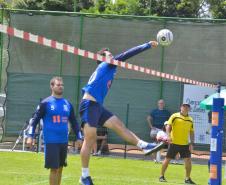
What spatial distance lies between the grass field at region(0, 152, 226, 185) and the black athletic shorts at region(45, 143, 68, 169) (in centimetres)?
288

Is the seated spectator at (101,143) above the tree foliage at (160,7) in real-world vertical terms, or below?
below

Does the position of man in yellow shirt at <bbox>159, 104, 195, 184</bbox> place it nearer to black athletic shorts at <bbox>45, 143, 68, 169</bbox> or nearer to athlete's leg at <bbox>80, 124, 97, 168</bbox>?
athlete's leg at <bbox>80, 124, 97, 168</bbox>

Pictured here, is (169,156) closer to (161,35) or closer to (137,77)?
(161,35)

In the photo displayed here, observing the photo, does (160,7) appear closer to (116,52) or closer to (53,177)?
(116,52)

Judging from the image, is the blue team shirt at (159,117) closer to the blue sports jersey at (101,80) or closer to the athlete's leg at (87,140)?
the blue sports jersey at (101,80)

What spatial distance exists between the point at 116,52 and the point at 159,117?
2.86m

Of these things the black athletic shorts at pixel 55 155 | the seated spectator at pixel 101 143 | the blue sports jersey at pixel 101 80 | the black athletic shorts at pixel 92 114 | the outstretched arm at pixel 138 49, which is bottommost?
the seated spectator at pixel 101 143

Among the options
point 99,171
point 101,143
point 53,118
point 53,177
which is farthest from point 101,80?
point 101,143

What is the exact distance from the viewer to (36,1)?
4659 cm

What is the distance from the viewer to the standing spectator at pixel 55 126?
1059 cm

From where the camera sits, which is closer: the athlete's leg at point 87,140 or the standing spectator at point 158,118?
the athlete's leg at point 87,140

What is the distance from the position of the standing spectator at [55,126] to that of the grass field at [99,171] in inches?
114

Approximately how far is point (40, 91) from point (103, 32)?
3090 millimetres

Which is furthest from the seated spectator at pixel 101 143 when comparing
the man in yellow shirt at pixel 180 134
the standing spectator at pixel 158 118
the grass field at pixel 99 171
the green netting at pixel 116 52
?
the man in yellow shirt at pixel 180 134
